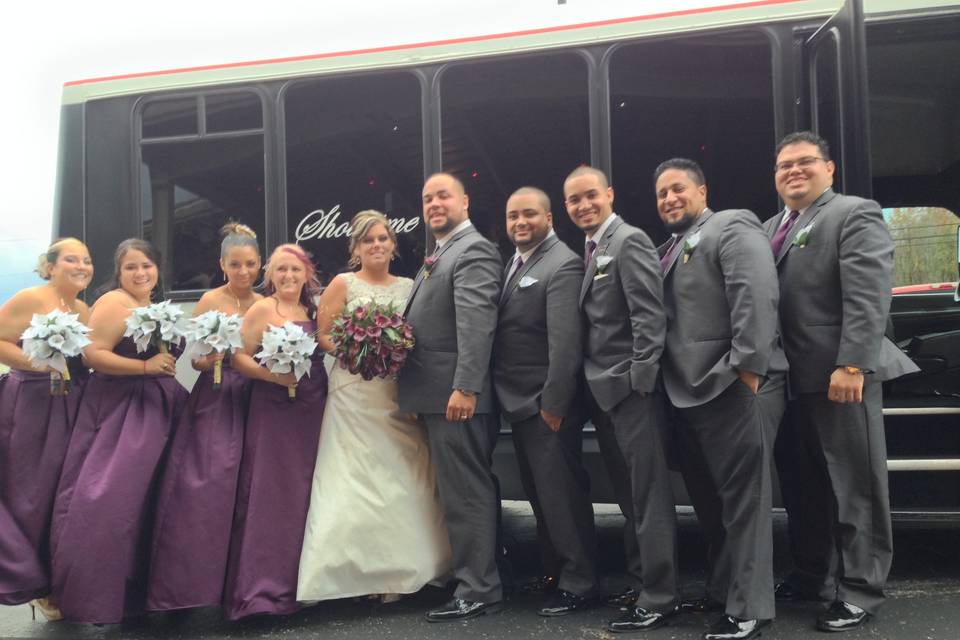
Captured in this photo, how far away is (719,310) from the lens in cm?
351

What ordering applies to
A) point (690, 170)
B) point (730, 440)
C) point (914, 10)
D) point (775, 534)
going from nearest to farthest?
point (730, 440) → point (690, 170) → point (914, 10) → point (775, 534)

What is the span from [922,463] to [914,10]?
2402mm

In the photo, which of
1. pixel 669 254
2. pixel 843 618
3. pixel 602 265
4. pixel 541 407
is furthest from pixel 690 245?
pixel 843 618

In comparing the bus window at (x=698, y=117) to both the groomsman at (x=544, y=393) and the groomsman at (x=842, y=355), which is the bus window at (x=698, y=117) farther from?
the groomsman at (x=544, y=393)

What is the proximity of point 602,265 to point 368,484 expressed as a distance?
163 cm

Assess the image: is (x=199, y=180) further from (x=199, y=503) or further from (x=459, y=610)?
(x=459, y=610)

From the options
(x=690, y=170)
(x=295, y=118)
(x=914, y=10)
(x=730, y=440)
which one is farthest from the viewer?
(x=295, y=118)

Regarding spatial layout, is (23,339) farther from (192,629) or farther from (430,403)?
(430,403)

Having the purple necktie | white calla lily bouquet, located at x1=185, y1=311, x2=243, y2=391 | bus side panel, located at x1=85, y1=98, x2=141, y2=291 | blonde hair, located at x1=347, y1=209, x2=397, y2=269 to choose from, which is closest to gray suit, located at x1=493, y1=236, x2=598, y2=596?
blonde hair, located at x1=347, y1=209, x2=397, y2=269

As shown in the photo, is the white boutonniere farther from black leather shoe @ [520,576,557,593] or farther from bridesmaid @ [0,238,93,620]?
bridesmaid @ [0,238,93,620]

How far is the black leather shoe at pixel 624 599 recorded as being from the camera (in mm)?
3822

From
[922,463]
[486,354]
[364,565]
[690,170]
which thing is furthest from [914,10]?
[364,565]

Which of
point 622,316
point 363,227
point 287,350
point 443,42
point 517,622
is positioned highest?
point 443,42

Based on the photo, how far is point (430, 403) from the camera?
395cm
